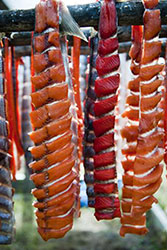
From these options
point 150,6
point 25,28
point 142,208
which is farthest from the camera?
point 142,208

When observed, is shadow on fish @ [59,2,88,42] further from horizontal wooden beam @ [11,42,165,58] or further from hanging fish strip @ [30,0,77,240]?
horizontal wooden beam @ [11,42,165,58]

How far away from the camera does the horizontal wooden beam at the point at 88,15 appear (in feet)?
5.46

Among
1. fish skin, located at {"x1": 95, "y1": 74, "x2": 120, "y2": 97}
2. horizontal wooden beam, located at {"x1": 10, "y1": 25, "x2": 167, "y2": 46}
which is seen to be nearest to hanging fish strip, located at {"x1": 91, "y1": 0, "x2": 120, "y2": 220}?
fish skin, located at {"x1": 95, "y1": 74, "x2": 120, "y2": 97}

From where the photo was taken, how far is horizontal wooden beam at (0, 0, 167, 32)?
1664 mm

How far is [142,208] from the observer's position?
187cm

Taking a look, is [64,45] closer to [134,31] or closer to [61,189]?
[134,31]

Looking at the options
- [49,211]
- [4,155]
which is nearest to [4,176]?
[4,155]

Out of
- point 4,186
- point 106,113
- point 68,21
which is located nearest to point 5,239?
point 4,186

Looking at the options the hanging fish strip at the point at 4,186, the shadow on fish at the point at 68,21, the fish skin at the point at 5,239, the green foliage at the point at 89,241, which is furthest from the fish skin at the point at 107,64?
the green foliage at the point at 89,241

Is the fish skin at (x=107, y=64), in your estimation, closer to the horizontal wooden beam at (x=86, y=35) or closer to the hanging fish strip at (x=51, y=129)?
the hanging fish strip at (x=51, y=129)

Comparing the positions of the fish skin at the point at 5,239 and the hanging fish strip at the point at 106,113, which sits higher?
the hanging fish strip at the point at 106,113

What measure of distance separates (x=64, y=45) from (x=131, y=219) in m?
1.15

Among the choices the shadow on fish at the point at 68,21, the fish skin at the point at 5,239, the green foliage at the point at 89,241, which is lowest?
the green foliage at the point at 89,241

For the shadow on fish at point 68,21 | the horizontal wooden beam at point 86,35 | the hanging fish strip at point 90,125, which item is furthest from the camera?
the horizontal wooden beam at point 86,35
